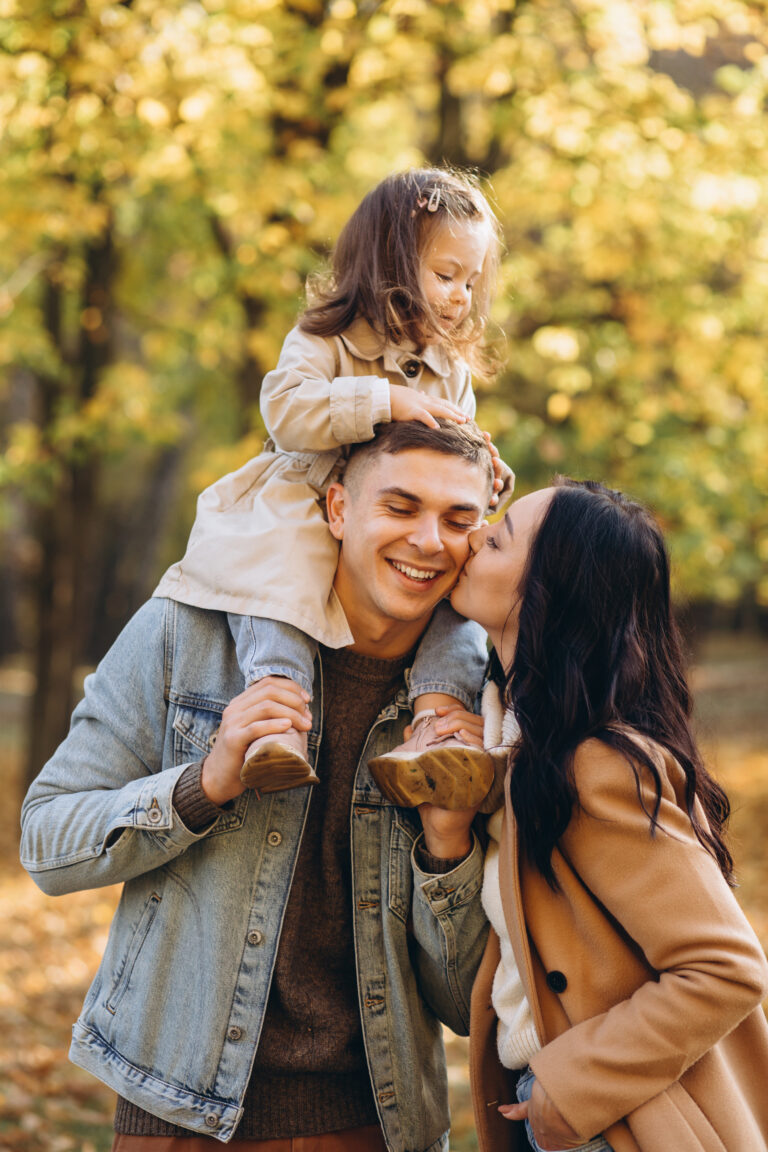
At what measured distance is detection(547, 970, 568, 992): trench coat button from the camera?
2.08 metres

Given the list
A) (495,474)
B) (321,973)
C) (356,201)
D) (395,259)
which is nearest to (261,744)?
(321,973)

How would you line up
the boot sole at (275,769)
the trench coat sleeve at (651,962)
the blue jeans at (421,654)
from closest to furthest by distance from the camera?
the trench coat sleeve at (651,962), the boot sole at (275,769), the blue jeans at (421,654)

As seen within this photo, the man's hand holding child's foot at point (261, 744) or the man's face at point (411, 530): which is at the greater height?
the man's face at point (411, 530)

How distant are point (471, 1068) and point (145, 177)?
6.15 meters

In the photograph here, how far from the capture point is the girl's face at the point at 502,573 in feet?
7.75

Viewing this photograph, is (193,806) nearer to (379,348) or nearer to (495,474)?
(495,474)

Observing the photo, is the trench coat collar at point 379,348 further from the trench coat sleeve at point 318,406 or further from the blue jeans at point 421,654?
the blue jeans at point 421,654

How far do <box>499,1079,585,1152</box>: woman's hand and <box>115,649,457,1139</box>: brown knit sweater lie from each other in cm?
48

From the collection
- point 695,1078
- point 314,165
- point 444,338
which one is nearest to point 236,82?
point 314,165

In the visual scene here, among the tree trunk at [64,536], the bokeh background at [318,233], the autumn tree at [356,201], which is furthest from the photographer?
the tree trunk at [64,536]

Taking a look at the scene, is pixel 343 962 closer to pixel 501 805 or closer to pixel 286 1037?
pixel 286 1037

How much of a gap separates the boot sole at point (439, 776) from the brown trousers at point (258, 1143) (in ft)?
2.55

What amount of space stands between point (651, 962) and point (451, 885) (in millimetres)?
447

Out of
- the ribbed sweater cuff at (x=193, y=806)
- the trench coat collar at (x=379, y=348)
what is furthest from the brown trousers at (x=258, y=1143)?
the trench coat collar at (x=379, y=348)
